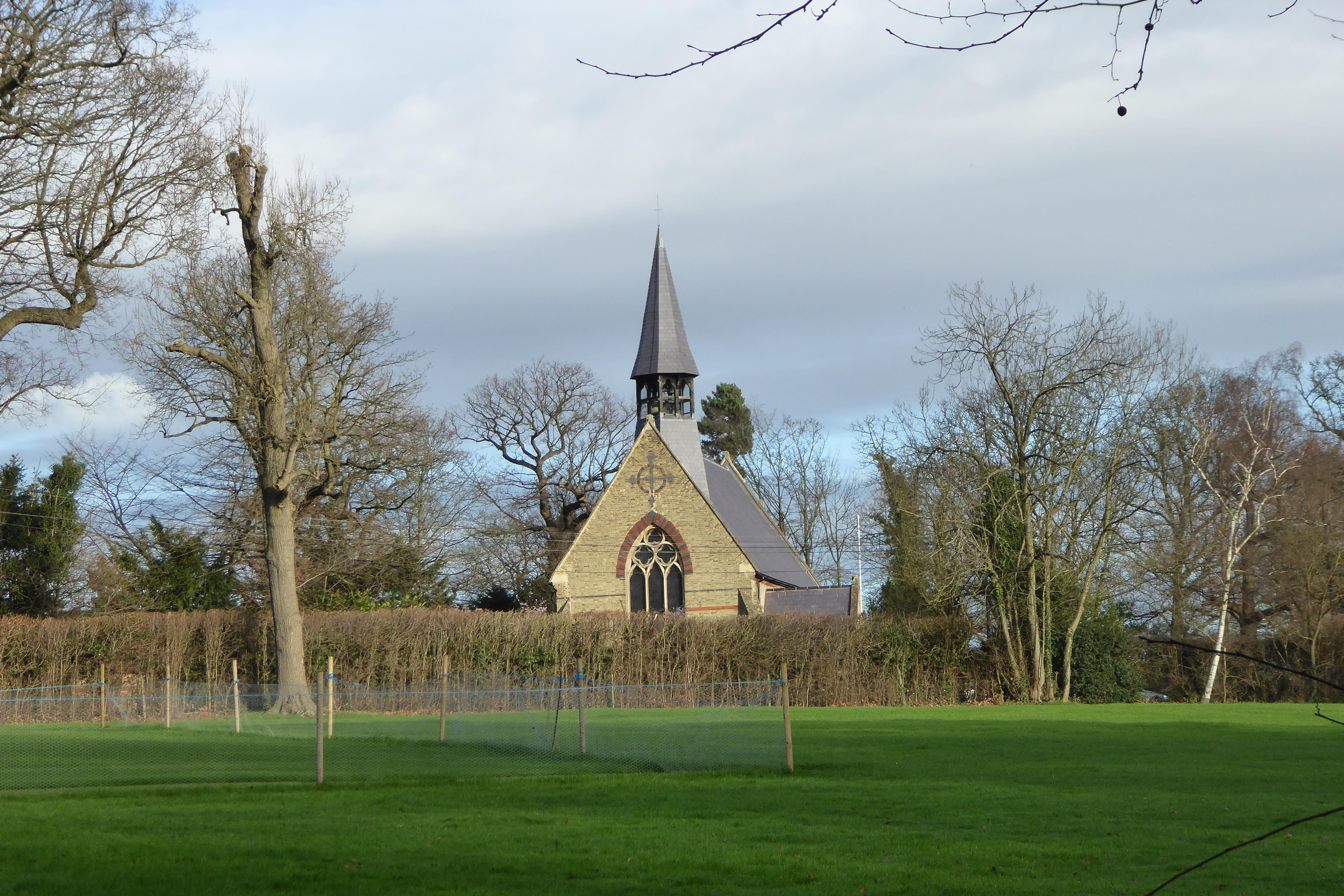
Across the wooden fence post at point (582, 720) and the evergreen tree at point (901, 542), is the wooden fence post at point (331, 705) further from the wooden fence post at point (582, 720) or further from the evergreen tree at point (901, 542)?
the evergreen tree at point (901, 542)

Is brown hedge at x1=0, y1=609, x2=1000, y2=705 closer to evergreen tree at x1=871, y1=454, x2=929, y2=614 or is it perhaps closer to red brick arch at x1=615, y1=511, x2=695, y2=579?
evergreen tree at x1=871, y1=454, x2=929, y2=614

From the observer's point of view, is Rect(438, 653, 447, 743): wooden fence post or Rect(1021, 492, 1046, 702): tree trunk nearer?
Rect(438, 653, 447, 743): wooden fence post

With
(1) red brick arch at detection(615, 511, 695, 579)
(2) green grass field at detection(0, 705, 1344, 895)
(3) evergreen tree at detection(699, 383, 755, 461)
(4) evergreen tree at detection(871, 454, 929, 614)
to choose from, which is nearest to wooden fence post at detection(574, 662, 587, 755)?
(2) green grass field at detection(0, 705, 1344, 895)

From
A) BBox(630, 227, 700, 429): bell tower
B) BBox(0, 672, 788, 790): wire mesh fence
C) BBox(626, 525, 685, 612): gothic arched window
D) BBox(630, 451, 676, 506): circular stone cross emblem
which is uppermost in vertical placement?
BBox(630, 227, 700, 429): bell tower

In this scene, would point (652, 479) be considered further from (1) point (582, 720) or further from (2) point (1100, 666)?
(1) point (582, 720)

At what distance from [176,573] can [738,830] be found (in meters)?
26.0

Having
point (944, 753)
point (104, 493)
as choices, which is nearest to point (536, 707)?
point (944, 753)

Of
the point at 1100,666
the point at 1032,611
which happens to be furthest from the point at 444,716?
the point at 1100,666

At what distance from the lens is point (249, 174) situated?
73.8ft

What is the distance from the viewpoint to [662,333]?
44.6 m

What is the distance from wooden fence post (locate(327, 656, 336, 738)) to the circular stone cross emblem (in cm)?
1842

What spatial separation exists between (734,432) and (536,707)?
1828 inches

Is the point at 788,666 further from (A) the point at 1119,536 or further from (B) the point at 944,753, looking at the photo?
(B) the point at 944,753

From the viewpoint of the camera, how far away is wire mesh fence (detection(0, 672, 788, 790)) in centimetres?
1378
